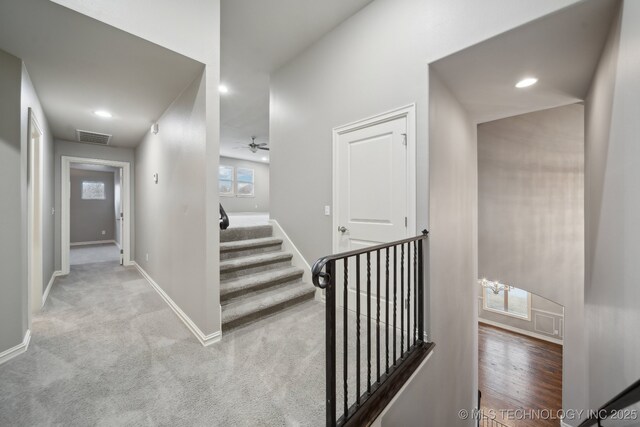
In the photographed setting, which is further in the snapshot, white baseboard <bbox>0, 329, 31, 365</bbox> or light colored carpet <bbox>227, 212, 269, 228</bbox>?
light colored carpet <bbox>227, 212, 269, 228</bbox>

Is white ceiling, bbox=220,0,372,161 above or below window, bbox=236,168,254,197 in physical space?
→ above

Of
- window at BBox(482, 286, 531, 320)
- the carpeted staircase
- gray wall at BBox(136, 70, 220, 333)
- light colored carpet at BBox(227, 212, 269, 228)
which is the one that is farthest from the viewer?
window at BBox(482, 286, 531, 320)

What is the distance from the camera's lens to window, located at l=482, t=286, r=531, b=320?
7695 mm

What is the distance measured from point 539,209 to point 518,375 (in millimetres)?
4278

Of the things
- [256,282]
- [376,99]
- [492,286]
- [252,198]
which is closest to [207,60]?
[376,99]

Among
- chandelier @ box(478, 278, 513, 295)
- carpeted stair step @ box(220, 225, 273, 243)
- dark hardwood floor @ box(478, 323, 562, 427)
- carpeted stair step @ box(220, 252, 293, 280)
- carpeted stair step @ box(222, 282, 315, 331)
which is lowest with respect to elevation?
dark hardwood floor @ box(478, 323, 562, 427)

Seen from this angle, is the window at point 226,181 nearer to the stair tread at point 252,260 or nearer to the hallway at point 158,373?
the stair tread at point 252,260

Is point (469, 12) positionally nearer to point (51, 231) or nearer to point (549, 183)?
point (549, 183)

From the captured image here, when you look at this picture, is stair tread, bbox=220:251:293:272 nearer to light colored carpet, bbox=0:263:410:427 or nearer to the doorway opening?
light colored carpet, bbox=0:263:410:427

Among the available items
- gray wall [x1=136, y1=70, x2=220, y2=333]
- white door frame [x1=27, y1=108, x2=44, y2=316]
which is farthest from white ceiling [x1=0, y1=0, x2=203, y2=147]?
white door frame [x1=27, y1=108, x2=44, y2=316]

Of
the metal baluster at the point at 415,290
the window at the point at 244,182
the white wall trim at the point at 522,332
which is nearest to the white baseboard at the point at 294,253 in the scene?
the metal baluster at the point at 415,290

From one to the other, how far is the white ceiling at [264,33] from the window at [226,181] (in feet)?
15.0

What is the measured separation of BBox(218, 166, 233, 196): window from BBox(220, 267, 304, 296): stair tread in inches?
257

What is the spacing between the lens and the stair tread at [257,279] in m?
2.61
